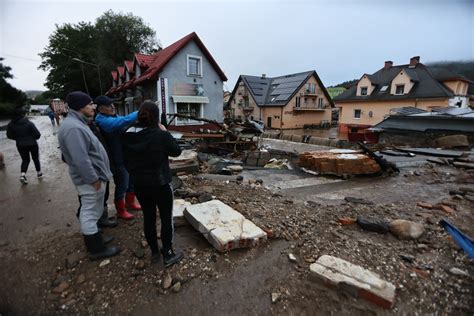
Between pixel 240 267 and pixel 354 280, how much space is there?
1.07 meters

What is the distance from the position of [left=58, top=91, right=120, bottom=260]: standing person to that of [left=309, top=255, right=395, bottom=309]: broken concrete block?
2.21m

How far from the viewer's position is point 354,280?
79.7 inches

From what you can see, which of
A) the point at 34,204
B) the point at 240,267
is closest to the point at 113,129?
the point at 240,267

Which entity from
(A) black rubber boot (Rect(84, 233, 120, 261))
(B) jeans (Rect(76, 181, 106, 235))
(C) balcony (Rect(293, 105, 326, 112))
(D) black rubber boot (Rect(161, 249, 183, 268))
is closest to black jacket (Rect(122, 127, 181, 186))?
(B) jeans (Rect(76, 181, 106, 235))

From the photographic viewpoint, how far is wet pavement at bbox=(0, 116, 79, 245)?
3.23 meters

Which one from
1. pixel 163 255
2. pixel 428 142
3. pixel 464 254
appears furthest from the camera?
pixel 428 142

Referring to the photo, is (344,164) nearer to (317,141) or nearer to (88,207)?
(88,207)

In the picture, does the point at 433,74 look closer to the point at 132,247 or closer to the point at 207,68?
the point at 207,68

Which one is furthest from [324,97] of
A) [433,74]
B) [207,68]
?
[207,68]

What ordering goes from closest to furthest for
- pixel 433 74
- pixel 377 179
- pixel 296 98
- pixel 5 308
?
pixel 5 308 → pixel 377 179 → pixel 433 74 → pixel 296 98

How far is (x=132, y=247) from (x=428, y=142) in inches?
525

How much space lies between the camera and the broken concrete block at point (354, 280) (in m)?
1.90

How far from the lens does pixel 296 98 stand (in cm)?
3161

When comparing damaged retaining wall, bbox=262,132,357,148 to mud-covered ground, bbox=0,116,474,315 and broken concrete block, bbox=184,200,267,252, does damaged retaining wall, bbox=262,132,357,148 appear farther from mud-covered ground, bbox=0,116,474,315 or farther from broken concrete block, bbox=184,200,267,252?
broken concrete block, bbox=184,200,267,252
